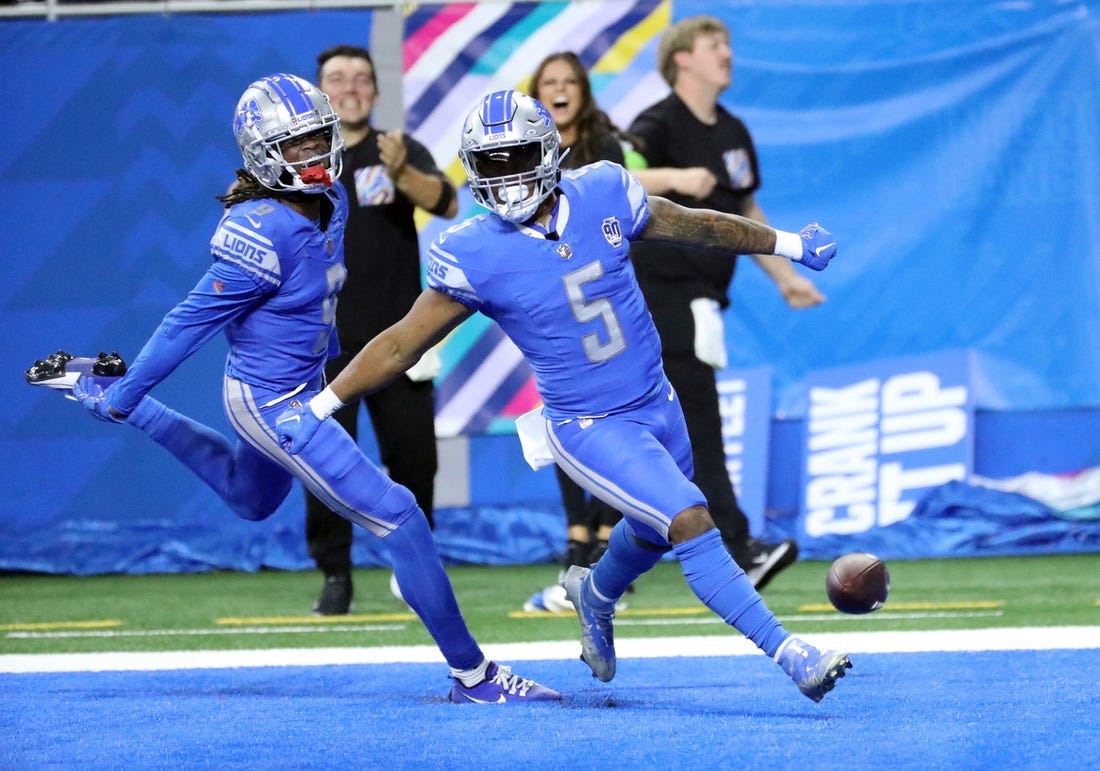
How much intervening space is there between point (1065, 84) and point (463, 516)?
3.63m

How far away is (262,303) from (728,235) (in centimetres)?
130

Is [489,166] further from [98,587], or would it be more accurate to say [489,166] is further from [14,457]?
[14,457]

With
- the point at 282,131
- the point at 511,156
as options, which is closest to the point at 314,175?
the point at 282,131

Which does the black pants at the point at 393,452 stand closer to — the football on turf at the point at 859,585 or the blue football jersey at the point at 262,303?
the blue football jersey at the point at 262,303

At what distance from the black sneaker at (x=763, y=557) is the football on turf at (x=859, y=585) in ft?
5.56

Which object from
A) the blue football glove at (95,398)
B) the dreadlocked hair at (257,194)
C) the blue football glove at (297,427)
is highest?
the dreadlocked hair at (257,194)

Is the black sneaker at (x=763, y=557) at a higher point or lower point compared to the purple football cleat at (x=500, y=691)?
lower

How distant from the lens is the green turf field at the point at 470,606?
5.66 meters

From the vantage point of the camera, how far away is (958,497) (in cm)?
781

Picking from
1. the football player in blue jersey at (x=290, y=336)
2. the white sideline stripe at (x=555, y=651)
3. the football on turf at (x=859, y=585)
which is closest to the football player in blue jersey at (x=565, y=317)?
the football player in blue jersey at (x=290, y=336)

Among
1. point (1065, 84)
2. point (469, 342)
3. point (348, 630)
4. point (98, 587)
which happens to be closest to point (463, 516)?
point (469, 342)

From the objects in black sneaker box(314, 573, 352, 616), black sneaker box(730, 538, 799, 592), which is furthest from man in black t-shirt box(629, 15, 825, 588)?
black sneaker box(314, 573, 352, 616)

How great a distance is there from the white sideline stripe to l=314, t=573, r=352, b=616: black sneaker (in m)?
0.86

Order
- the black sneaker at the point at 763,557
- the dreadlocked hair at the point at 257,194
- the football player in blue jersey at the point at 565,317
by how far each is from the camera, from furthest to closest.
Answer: the black sneaker at the point at 763,557 → the dreadlocked hair at the point at 257,194 → the football player in blue jersey at the point at 565,317
